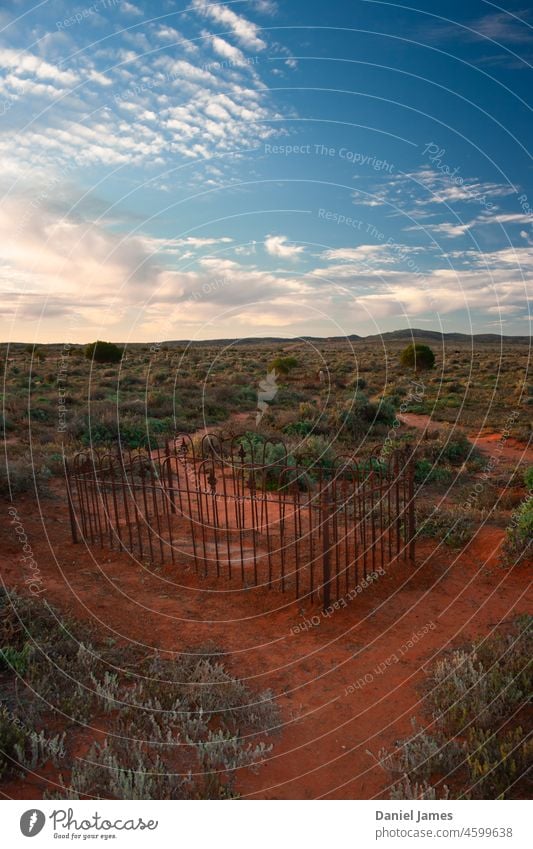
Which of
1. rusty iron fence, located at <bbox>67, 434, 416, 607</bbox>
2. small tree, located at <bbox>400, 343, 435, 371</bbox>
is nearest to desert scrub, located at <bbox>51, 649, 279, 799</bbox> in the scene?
rusty iron fence, located at <bbox>67, 434, 416, 607</bbox>

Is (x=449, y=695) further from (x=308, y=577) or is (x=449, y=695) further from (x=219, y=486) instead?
(x=219, y=486)

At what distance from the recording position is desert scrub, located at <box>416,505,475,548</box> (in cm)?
963

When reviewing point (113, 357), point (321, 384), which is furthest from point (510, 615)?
point (113, 357)

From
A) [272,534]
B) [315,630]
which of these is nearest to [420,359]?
[272,534]

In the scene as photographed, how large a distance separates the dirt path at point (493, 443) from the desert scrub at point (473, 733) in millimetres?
11177

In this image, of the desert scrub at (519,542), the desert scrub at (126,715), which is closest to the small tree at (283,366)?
the desert scrub at (519,542)

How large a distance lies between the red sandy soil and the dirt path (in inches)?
311

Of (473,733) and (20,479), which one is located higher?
(20,479)

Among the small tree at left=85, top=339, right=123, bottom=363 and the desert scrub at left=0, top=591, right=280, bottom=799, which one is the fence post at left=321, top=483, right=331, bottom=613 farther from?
the small tree at left=85, top=339, right=123, bottom=363

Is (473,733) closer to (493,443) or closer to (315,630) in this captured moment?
(315,630)

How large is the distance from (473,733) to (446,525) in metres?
5.70

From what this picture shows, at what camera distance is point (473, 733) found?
4.75 m
